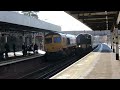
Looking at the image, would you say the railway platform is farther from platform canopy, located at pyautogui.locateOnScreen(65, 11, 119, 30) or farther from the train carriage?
the train carriage

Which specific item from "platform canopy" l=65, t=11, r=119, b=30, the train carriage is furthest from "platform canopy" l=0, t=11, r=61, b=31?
"platform canopy" l=65, t=11, r=119, b=30

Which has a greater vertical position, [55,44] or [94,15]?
[94,15]

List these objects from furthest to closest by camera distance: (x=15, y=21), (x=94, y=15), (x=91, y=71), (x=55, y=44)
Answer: (x=55, y=44)
(x=15, y=21)
(x=94, y=15)
(x=91, y=71)

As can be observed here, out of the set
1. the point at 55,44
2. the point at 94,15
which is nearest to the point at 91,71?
the point at 94,15

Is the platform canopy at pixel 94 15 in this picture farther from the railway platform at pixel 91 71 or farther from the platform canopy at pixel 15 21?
the platform canopy at pixel 15 21

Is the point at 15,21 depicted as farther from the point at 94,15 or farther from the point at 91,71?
the point at 91,71

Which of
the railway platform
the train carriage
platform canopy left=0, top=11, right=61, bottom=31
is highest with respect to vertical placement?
platform canopy left=0, top=11, right=61, bottom=31

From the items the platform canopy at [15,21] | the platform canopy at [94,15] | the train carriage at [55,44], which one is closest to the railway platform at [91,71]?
the platform canopy at [94,15]

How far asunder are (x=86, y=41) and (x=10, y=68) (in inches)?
1148

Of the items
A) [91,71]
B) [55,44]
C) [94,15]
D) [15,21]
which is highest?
[94,15]

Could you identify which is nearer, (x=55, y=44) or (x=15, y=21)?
(x=15, y=21)
